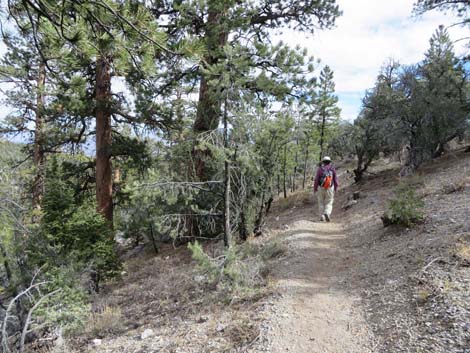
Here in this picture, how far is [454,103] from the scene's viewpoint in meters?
11.9

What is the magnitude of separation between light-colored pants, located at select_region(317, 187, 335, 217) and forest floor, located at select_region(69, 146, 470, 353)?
5.01ft

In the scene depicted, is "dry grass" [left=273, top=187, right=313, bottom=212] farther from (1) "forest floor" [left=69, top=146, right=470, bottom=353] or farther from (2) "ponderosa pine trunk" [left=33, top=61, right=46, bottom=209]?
(2) "ponderosa pine trunk" [left=33, top=61, right=46, bottom=209]

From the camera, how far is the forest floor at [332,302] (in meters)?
3.48

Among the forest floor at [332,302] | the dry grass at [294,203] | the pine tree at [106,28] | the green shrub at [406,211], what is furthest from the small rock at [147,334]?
the dry grass at [294,203]

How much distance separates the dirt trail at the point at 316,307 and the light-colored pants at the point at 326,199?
8.66 feet

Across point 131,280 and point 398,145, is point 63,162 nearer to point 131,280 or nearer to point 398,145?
point 131,280

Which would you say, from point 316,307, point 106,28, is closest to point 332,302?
point 316,307

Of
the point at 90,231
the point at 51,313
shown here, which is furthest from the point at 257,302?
the point at 90,231

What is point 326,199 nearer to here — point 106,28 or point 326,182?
point 326,182

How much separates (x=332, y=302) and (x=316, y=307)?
28 centimetres

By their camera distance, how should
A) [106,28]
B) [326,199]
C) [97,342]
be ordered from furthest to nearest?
[326,199], [97,342], [106,28]

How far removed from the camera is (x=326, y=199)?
9.80 meters

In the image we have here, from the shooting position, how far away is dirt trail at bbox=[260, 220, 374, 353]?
140 inches

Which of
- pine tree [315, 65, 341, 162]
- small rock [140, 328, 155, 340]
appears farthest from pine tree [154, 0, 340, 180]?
pine tree [315, 65, 341, 162]
